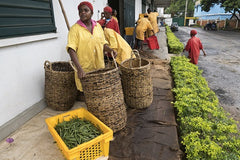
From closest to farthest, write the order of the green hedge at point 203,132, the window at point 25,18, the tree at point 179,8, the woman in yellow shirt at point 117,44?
1. the green hedge at point 203,132
2. the window at point 25,18
3. the woman in yellow shirt at point 117,44
4. the tree at point 179,8

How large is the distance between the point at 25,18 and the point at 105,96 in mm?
1953

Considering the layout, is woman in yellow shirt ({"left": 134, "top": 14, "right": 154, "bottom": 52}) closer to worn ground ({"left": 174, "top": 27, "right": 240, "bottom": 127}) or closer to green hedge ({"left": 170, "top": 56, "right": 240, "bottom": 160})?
worn ground ({"left": 174, "top": 27, "right": 240, "bottom": 127})

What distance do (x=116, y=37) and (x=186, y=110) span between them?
206 centimetres

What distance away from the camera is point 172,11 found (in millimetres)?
67562

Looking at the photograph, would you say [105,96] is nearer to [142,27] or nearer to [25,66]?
[25,66]

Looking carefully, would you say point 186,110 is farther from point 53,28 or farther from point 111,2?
point 111,2

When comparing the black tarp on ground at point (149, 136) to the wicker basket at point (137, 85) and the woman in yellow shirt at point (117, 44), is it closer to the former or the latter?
the wicker basket at point (137, 85)

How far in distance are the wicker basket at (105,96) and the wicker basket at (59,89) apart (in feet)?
2.65

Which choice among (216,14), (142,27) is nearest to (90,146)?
(142,27)

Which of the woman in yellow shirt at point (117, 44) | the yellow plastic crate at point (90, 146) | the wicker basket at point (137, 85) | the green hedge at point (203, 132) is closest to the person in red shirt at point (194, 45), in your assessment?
Result: the green hedge at point (203, 132)

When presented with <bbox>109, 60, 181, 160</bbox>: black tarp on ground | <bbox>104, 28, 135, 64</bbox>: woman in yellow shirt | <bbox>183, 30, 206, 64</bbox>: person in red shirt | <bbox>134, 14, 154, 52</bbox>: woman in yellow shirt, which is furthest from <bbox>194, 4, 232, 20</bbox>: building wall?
<bbox>109, 60, 181, 160</bbox>: black tarp on ground

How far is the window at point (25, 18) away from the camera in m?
A: 2.44

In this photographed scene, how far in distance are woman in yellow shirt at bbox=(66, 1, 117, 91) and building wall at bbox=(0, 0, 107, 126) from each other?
0.91m

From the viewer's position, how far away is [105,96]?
2299 mm
